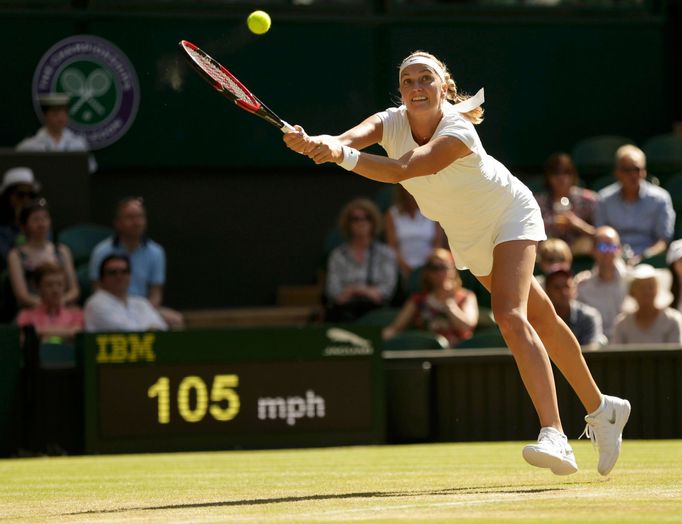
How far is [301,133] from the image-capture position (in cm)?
602

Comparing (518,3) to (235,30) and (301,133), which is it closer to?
(235,30)

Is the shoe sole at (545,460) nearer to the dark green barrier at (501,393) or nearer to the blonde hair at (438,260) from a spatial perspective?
the dark green barrier at (501,393)

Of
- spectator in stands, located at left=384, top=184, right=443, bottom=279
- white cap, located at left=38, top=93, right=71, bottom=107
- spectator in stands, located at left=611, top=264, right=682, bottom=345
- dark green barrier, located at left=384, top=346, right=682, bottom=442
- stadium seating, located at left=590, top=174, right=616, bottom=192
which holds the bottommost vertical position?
dark green barrier, located at left=384, top=346, right=682, bottom=442

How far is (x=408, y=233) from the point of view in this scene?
1160cm

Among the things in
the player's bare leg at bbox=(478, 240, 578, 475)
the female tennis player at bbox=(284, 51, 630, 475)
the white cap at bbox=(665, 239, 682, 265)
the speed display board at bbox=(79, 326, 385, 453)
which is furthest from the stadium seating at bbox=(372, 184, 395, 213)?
the player's bare leg at bbox=(478, 240, 578, 475)

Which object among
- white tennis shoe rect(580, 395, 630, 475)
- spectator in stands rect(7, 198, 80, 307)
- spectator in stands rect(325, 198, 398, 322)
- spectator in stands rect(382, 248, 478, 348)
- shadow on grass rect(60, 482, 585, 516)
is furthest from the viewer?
spectator in stands rect(325, 198, 398, 322)

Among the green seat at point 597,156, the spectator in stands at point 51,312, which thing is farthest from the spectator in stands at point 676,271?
the spectator in stands at point 51,312

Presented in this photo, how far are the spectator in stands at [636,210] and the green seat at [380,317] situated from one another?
5.93 feet

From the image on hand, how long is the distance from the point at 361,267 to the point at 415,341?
985 mm

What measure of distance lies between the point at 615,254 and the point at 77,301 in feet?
12.5

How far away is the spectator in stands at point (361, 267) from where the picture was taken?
36.1 feet

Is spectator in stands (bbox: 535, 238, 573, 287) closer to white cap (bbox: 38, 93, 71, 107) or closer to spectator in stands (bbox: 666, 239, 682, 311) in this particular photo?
spectator in stands (bbox: 666, 239, 682, 311)

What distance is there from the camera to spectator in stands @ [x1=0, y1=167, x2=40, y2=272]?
440 inches

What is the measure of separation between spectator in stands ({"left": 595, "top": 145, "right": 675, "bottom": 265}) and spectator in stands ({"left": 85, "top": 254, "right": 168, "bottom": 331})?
346 cm
